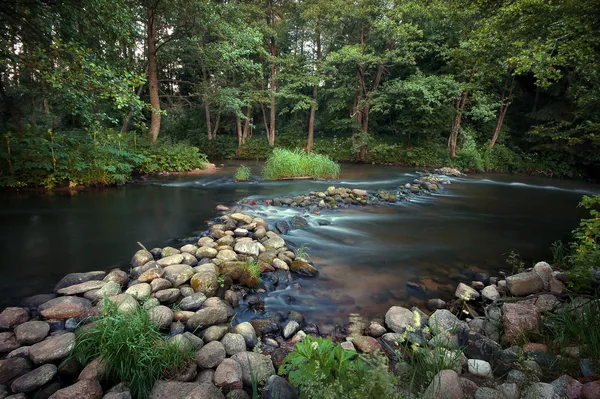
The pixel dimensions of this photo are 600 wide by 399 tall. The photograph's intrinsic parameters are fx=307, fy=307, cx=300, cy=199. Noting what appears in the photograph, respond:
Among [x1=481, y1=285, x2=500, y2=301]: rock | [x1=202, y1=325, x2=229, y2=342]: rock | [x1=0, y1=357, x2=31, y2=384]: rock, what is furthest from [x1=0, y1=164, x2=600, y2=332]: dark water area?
[x1=0, y1=357, x2=31, y2=384]: rock

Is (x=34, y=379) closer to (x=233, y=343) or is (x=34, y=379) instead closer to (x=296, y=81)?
(x=233, y=343)

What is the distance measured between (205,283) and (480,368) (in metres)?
3.14

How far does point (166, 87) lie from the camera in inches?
870

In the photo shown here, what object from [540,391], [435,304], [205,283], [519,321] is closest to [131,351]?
[205,283]

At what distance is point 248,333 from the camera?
3182mm

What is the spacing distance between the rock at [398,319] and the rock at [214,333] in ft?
6.01

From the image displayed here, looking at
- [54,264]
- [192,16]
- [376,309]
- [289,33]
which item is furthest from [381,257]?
[289,33]

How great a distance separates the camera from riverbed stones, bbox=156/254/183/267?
4.47 m

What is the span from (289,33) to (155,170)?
1552 cm

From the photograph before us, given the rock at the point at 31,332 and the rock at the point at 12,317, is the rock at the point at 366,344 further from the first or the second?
the rock at the point at 12,317

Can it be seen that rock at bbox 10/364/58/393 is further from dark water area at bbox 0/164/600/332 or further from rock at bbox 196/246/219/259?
rock at bbox 196/246/219/259

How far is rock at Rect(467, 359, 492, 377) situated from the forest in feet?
11.6

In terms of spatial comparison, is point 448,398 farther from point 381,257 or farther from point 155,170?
point 155,170

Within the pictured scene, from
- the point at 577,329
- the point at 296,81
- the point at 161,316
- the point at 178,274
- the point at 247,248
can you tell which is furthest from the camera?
the point at 296,81
